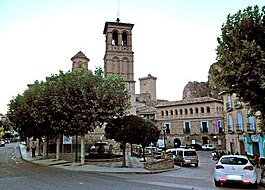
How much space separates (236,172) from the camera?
11086 millimetres

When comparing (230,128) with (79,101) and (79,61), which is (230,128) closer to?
(79,101)

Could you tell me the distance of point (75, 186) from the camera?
11.6m

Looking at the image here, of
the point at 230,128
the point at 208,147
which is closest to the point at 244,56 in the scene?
the point at 230,128

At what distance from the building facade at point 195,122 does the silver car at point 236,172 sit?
37891 millimetres

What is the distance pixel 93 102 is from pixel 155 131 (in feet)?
24.4

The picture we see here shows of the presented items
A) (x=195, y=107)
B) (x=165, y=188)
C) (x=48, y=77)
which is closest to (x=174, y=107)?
(x=195, y=107)

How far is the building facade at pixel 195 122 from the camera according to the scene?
51.8 metres

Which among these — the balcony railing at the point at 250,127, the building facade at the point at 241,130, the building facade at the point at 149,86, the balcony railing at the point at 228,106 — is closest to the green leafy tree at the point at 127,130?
the building facade at the point at 241,130

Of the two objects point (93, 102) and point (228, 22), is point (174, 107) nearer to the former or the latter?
point (93, 102)

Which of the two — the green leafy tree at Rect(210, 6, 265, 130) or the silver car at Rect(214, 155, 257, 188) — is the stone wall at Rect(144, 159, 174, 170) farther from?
the green leafy tree at Rect(210, 6, 265, 130)

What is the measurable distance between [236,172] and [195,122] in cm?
4343

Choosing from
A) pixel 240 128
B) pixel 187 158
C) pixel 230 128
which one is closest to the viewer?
pixel 187 158

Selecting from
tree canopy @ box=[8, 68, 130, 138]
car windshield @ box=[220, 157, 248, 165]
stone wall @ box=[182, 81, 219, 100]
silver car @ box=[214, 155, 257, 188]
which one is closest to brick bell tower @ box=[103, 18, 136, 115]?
tree canopy @ box=[8, 68, 130, 138]

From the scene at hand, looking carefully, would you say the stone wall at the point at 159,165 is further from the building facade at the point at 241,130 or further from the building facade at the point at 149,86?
the building facade at the point at 149,86
